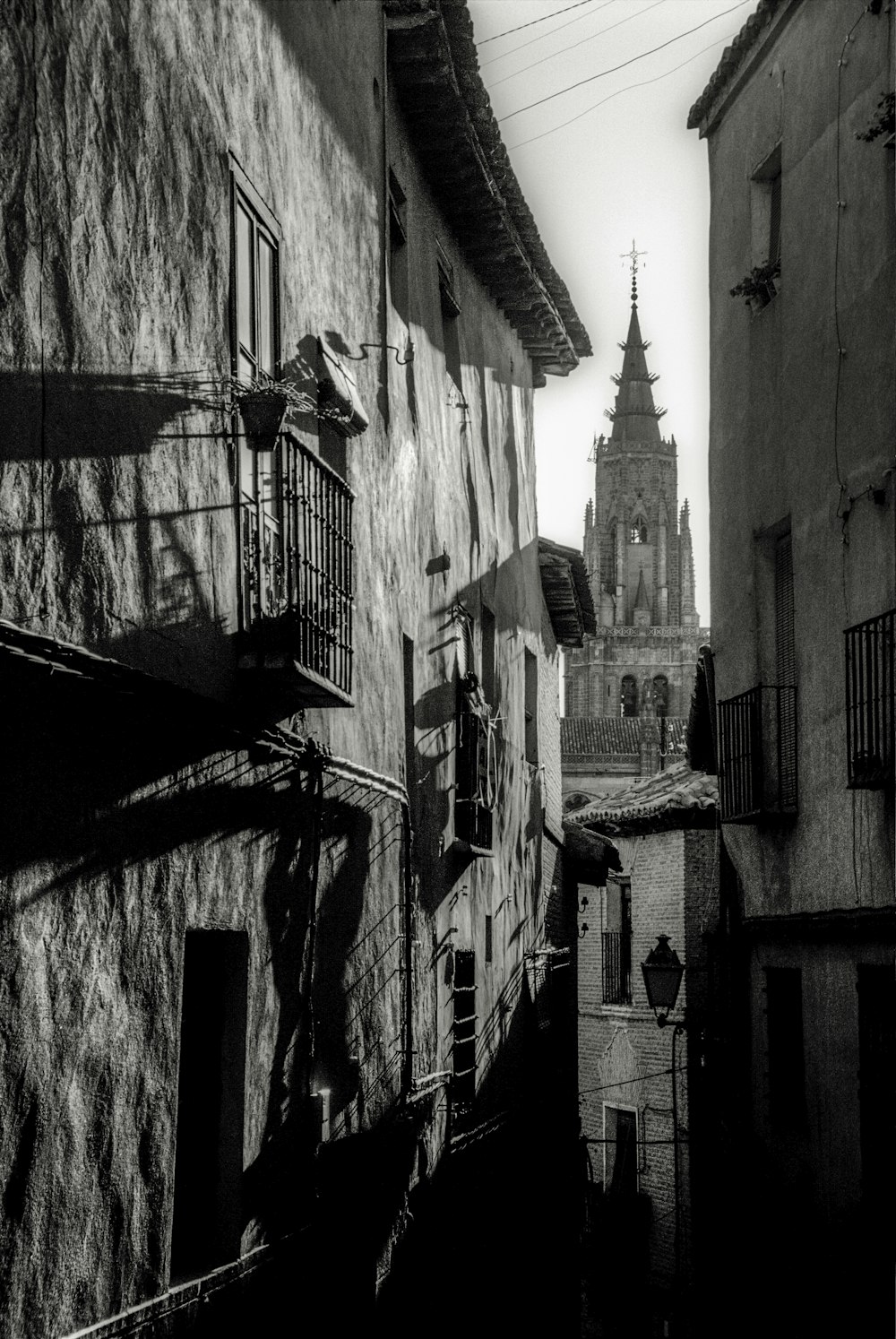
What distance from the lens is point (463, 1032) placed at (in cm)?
→ 1325

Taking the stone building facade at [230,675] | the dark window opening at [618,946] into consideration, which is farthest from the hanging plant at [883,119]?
the dark window opening at [618,946]

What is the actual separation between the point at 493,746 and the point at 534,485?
5288 millimetres

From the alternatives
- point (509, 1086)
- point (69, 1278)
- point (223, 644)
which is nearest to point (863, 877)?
point (509, 1086)

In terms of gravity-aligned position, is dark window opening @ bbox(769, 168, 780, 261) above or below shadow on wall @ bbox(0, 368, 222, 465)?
above

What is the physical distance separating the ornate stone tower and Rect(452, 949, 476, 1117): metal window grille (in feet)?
279

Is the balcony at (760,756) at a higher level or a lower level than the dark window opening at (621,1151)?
higher

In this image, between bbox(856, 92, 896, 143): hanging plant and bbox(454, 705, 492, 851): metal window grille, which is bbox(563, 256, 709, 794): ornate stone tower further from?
bbox(856, 92, 896, 143): hanging plant

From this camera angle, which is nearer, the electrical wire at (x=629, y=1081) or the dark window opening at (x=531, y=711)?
the dark window opening at (x=531, y=711)

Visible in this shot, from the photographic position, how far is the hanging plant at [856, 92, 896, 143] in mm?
11414

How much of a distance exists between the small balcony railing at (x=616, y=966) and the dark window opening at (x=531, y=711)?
7.92 meters

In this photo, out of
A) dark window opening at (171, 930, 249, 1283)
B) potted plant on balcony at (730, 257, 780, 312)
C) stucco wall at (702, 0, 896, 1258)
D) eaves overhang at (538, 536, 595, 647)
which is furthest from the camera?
eaves overhang at (538, 536, 595, 647)

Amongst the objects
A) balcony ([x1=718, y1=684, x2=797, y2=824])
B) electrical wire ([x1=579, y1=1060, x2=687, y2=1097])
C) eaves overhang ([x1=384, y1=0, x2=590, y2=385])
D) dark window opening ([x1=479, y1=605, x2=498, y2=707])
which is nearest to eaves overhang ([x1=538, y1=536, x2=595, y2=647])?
eaves overhang ([x1=384, y1=0, x2=590, y2=385])

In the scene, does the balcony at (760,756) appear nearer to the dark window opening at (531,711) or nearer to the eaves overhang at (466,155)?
the dark window opening at (531,711)

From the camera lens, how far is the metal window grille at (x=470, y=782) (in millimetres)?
13109
